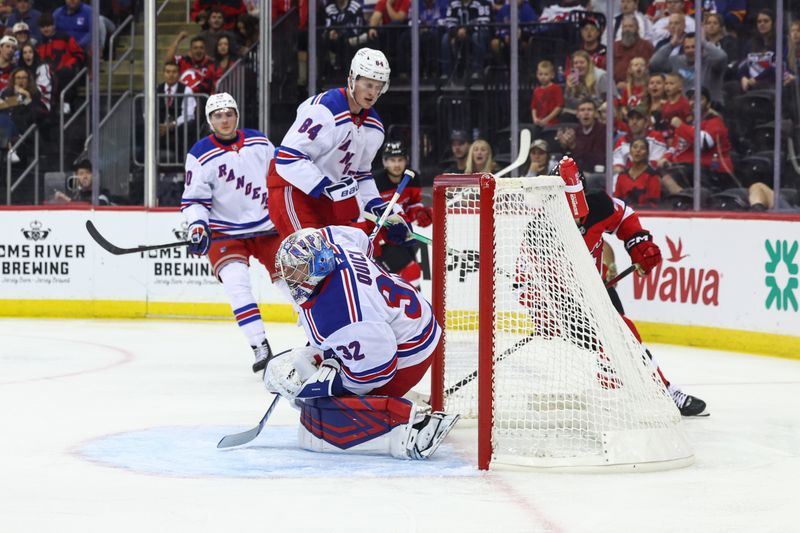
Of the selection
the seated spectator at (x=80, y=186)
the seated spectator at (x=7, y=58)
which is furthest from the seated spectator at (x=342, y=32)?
the seated spectator at (x=7, y=58)

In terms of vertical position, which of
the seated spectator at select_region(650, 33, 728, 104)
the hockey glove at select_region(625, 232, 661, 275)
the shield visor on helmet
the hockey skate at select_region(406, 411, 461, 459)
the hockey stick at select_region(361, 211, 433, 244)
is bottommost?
the hockey skate at select_region(406, 411, 461, 459)

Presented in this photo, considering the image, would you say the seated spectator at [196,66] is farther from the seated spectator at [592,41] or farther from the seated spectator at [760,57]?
the seated spectator at [760,57]

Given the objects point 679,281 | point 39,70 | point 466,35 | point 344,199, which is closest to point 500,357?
point 344,199

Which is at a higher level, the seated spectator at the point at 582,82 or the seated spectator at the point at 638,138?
the seated spectator at the point at 582,82

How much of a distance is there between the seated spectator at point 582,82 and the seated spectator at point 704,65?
37cm

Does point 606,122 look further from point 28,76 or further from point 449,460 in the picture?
point 449,460

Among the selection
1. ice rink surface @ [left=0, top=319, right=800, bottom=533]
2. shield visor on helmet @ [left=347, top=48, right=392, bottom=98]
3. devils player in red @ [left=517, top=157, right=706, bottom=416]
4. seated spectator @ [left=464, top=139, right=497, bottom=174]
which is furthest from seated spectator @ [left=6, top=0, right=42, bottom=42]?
devils player in red @ [left=517, top=157, right=706, bottom=416]

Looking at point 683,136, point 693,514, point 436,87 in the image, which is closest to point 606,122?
point 683,136

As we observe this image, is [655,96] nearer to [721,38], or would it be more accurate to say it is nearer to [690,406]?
[721,38]

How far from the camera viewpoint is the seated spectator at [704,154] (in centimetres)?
768

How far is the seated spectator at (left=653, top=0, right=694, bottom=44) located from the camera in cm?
815

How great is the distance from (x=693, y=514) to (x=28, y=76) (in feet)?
22.6

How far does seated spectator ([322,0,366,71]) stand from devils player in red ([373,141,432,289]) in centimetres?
236

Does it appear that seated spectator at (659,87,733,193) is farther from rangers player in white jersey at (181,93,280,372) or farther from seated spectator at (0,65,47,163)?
seated spectator at (0,65,47,163)
